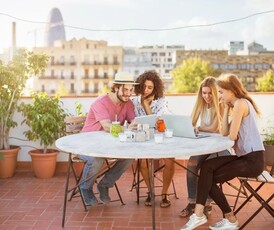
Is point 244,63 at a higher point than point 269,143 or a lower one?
higher

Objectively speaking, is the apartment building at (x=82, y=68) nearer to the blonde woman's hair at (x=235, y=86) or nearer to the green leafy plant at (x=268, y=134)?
the green leafy plant at (x=268, y=134)

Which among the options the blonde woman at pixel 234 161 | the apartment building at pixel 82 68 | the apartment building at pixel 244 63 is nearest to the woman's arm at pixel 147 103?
the blonde woman at pixel 234 161

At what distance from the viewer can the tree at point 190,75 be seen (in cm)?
7281

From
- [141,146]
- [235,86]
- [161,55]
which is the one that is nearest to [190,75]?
[161,55]

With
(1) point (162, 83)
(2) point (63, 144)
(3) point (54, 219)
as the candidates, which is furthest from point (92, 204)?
(1) point (162, 83)

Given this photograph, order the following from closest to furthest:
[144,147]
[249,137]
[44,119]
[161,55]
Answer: [144,147] < [249,137] < [44,119] < [161,55]

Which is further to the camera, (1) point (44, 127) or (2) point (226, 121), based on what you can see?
(1) point (44, 127)

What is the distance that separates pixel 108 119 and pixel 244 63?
259 feet

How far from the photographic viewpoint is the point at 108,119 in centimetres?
395

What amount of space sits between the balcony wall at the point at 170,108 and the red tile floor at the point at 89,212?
37.1 inches

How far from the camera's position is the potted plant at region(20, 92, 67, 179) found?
516cm

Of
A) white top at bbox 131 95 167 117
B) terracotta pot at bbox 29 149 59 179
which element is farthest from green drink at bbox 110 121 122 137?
terracotta pot at bbox 29 149 59 179

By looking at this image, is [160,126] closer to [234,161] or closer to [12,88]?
[234,161]

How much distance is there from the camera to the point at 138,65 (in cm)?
8462
